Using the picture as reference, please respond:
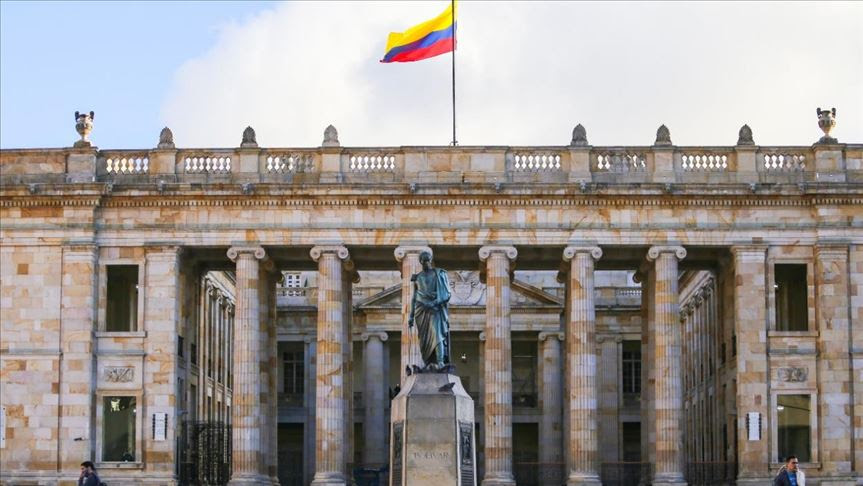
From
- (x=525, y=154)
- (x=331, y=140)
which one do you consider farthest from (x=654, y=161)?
(x=331, y=140)

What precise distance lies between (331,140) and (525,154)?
7.06m

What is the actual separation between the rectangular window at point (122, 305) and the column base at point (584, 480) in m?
17.1

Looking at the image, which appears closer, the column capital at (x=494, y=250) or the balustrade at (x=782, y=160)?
the column capital at (x=494, y=250)

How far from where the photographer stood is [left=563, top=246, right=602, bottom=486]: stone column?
206ft

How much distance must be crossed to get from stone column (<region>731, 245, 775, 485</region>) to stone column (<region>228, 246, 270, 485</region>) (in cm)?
1701

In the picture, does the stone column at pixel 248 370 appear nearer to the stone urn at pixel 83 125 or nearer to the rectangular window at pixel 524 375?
the stone urn at pixel 83 125

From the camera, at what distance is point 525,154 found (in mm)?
64500

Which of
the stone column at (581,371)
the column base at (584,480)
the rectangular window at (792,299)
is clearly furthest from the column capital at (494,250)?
the rectangular window at (792,299)

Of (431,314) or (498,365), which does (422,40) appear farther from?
(431,314)

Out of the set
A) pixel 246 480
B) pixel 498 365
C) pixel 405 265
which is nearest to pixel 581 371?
pixel 498 365

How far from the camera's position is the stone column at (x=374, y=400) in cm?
8412

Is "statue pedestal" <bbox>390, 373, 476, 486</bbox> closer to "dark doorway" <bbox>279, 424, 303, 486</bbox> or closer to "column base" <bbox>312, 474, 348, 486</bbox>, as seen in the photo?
"column base" <bbox>312, 474, 348, 486</bbox>

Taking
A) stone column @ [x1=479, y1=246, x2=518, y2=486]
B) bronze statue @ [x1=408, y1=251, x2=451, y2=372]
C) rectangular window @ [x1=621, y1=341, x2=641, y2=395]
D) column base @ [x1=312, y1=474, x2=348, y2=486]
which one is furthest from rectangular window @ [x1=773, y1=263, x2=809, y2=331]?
bronze statue @ [x1=408, y1=251, x2=451, y2=372]

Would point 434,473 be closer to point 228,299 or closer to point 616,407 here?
point 228,299
